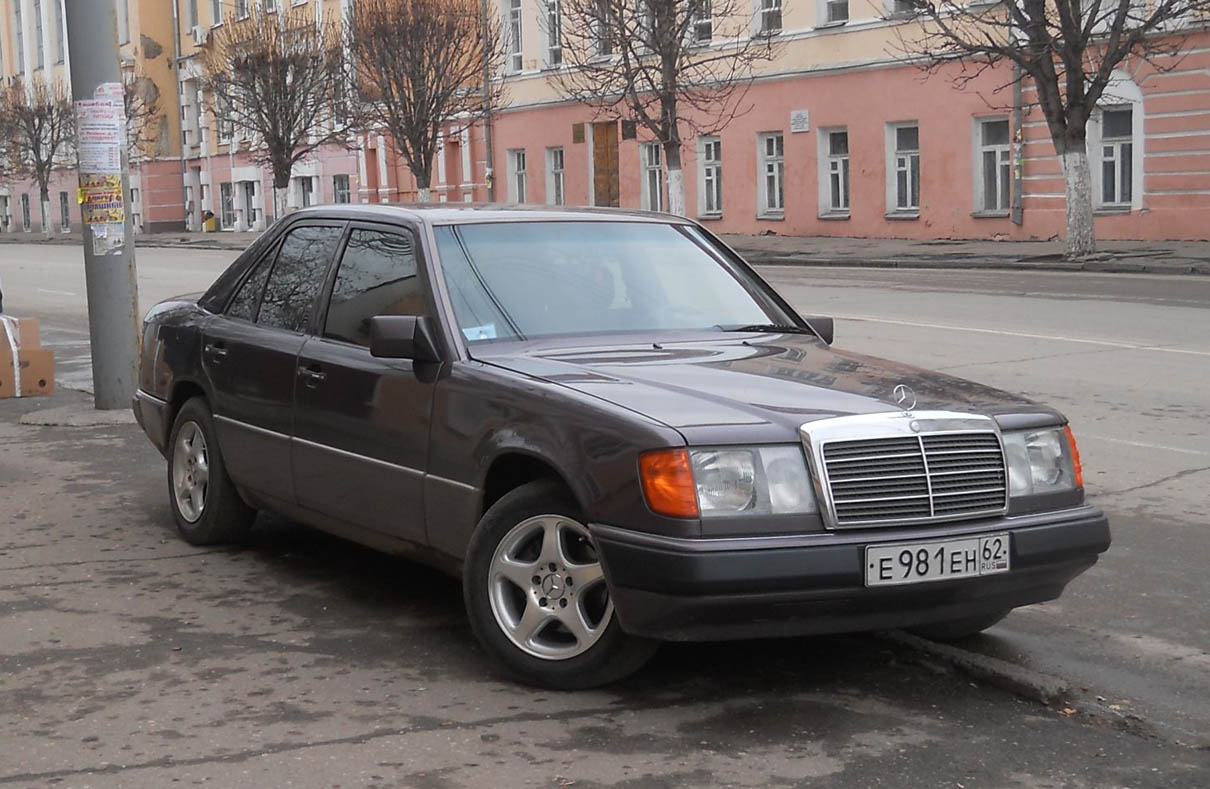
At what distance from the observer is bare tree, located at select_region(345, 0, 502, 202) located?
45.8m

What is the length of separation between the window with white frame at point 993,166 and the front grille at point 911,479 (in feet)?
97.7

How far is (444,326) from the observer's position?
574cm

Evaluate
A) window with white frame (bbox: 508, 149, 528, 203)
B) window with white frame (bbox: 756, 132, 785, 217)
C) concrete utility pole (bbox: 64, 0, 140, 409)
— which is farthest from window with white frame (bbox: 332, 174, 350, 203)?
concrete utility pole (bbox: 64, 0, 140, 409)

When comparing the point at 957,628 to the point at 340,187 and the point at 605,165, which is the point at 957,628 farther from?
the point at 340,187

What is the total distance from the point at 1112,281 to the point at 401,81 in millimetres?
26701

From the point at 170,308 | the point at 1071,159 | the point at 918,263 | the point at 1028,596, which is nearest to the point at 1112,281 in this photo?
the point at 1071,159

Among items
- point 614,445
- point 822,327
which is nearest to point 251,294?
point 822,327

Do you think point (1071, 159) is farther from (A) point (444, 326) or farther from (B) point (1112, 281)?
(A) point (444, 326)

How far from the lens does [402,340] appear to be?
561 cm

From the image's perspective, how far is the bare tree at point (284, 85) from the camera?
2050 inches

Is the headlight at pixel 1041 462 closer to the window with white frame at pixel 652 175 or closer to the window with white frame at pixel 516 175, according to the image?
the window with white frame at pixel 652 175

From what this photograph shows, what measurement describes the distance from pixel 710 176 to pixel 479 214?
3641 centimetres

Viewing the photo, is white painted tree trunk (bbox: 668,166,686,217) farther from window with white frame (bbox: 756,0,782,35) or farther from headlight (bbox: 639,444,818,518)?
headlight (bbox: 639,444,818,518)

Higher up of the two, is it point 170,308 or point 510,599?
point 170,308
